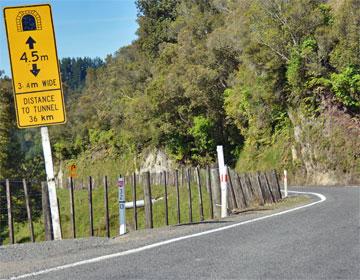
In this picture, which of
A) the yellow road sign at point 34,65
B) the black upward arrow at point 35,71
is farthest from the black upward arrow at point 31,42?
the black upward arrow at point 35,71

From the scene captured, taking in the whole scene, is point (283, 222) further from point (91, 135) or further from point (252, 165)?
point (91, 135)

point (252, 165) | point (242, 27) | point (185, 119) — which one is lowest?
point (252, 165)

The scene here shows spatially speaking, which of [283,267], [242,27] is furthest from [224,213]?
[242,27]

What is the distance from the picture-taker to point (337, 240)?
855 centimetres

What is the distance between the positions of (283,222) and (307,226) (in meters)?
0.81

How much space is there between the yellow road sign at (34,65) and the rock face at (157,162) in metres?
46.0

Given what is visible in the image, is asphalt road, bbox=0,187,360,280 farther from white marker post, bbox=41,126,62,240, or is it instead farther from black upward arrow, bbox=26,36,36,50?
black upward arrow, bbox=26,36,36,50

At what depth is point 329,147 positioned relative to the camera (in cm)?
3647

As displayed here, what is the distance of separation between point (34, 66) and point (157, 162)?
161ft

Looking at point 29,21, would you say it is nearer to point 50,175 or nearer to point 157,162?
point 50,175

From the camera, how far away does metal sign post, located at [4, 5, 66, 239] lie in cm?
1005

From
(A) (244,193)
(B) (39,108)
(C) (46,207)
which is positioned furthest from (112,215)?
(B) (39,108)

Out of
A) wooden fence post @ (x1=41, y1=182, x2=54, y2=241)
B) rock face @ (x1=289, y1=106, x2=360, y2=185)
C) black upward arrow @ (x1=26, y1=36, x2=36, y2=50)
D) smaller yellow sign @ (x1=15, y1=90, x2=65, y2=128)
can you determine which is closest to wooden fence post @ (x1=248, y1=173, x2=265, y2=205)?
wooden fence post @ (x1=41, y1=182, x2=54, y2=241)

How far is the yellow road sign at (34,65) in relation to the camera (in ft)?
33.0
